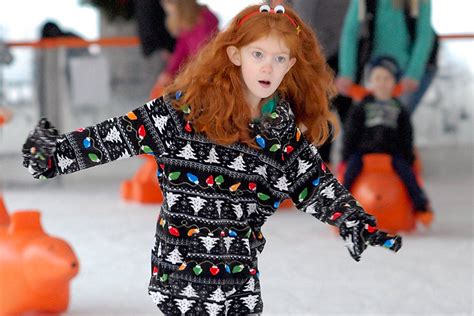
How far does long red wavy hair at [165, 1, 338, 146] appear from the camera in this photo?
6.61 ft

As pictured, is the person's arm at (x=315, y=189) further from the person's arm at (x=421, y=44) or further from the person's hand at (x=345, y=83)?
the person's arm at (x=421, y=44)

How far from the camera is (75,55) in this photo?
6.03m

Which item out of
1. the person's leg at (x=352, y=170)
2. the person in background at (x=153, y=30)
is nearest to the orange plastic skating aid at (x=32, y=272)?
the person's leg at (x=352, y=170)

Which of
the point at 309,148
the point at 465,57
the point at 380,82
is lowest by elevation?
the point at 309,148

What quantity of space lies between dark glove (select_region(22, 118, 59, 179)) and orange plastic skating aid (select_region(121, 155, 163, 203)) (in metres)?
3.12

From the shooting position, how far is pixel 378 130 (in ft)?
14.3

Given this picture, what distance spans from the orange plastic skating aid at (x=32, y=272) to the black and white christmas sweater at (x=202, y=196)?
0.84m

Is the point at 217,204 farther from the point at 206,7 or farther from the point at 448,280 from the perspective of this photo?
the point at 206,7

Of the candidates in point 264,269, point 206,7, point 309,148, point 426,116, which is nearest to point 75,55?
point 206,7

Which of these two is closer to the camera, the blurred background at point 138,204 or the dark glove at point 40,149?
the dark glove at point 40,149

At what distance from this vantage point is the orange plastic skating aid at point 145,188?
16.7ft

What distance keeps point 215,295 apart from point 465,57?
15.3 ft

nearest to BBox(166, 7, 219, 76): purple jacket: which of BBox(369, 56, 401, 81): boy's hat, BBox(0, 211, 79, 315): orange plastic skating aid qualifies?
BBox(369, 56, 401, 81): boy's hat

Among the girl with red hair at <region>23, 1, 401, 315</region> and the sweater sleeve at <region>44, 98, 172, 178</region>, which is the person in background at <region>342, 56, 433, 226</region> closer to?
the girl with red hair at <region>23, 1, 401, 315</region>
